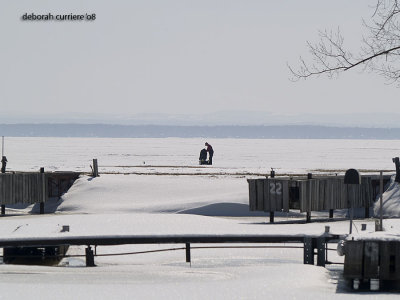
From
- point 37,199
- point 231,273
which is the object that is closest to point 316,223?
point 37,199

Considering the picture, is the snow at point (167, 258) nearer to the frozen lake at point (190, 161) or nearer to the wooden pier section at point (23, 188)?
the wooden pier section at point (23, 188)

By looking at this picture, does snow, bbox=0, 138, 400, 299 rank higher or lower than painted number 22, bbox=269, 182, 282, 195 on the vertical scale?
lower

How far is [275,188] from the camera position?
2862cm

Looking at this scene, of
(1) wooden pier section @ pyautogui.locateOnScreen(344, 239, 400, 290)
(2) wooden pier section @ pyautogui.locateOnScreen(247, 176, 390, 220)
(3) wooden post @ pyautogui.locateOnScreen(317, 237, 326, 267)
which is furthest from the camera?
(2) wooden pier section @ pyautogui.locateOnScreen(247, 176, 390, 220)

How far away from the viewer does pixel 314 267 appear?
16406 mm

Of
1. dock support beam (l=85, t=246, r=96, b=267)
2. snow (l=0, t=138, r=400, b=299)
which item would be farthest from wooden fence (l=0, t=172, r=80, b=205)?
dock support beam (l=85, t=246, r=96, b=267)

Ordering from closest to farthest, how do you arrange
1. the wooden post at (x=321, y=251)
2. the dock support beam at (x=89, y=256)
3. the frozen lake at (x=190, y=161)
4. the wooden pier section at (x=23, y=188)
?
the wooden post at (x=321, y=251)
the dock support beam at (x=89, y=256)
the wooden pier section at (x=23, y=188)
the frozen lake at (x=190, y=161)

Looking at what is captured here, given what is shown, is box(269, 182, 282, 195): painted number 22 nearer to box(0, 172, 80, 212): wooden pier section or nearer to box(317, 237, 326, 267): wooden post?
box(0, 172, 80, 212): wooden pier section

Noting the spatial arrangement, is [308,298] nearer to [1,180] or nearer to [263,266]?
[263,266]

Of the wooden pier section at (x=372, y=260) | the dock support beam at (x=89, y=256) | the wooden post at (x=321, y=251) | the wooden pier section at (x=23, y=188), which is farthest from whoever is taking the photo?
the wooden pier section at (x=23, y=188)

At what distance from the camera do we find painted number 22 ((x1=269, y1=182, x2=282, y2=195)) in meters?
28.6

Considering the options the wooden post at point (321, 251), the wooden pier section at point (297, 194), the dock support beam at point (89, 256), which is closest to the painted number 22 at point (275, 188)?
the wooden pier section at point (297, 194)

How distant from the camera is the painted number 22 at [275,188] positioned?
1126 inches

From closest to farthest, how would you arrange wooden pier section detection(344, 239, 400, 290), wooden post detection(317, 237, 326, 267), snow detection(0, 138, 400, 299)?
snow detection(0, 138, 400, 299), wooden pier section detection(344, 239, 400, 290), wooden post detection(317, 237, 326, 267)
